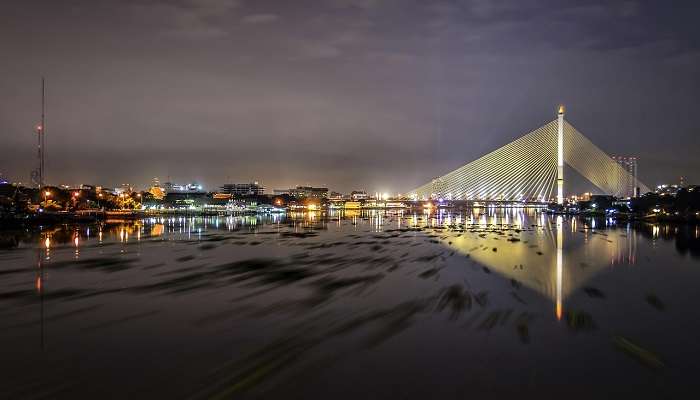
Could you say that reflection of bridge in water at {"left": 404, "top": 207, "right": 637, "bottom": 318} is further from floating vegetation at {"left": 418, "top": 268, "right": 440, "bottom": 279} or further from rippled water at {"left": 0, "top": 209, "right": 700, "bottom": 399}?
floating vegetation at {"left": 418, "top": 268, "right": 440, "bottom": 279}

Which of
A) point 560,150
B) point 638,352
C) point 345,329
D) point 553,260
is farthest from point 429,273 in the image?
point 560,150

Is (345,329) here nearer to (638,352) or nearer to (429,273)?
(638,352)

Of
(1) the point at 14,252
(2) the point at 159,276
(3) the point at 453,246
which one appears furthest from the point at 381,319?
(1) the point at 14,252

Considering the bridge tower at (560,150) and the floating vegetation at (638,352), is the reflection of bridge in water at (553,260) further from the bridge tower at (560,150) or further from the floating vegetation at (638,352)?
the bridge tower at (560,150)

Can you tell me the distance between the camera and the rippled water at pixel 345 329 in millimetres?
8039

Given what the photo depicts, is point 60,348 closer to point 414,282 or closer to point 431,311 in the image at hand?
point 431,311

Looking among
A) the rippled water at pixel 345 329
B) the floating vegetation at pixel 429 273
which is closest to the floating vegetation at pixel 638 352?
the rippled water at pixel 345 329

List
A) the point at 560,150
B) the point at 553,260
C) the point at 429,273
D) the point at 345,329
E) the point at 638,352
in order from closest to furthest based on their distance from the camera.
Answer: the point at 638,352
the point at 345,329
the point at 429,273
the point at 553,260
the point at 560,150

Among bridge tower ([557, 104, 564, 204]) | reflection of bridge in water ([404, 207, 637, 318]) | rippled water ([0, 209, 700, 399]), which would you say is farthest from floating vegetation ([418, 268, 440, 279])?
bridge tower ([557, 104, 564, 204])

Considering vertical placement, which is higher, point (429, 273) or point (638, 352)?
point (429, 273)

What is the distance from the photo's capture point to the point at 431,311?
518 inches

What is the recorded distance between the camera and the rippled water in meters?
8.04

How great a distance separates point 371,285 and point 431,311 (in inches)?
167

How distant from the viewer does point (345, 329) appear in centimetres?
1122
